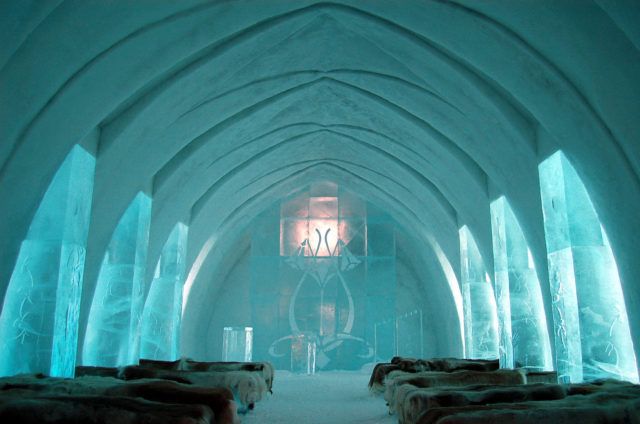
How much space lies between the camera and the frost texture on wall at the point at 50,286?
8523 mm

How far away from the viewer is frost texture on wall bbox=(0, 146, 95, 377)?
28.0 feet

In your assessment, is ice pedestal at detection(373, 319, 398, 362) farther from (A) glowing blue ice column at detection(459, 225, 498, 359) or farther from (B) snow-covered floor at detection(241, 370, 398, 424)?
(B) snow-covered floor at detection(241, 370, 398, 424)

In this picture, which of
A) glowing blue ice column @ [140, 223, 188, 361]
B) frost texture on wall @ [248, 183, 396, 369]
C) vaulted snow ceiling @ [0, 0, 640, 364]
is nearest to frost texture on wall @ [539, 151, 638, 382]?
vaulted snow ceiling @ [0, 0, 640, 364]

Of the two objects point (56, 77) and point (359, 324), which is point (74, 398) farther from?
point (359, 324)

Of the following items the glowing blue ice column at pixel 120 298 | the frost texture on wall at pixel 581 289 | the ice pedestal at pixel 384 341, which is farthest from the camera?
the ice pedestal at pixel 384 341

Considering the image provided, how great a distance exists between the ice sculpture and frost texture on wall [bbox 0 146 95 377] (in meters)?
9.14

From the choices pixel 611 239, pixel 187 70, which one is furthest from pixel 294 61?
pixel 611 239

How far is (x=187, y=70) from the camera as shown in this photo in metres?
10.9

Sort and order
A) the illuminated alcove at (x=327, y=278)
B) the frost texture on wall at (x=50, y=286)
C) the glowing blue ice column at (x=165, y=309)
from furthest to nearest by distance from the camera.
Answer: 1. the illuminated alcove at (x=327, y=278)
2. the glowing blue ice column at (x=165, y=309)
3. the frost texture on wall at (x=50, y=286)

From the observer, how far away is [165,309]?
15.6m

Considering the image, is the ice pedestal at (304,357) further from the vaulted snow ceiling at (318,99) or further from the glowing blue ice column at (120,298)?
the glowing blue ice column at (120,298)

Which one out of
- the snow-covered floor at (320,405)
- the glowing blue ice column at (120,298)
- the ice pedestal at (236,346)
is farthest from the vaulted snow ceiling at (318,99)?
the snow-covered floor at (320,405)

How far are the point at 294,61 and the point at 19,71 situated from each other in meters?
5.93

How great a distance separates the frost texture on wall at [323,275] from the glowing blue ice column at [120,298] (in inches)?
323
